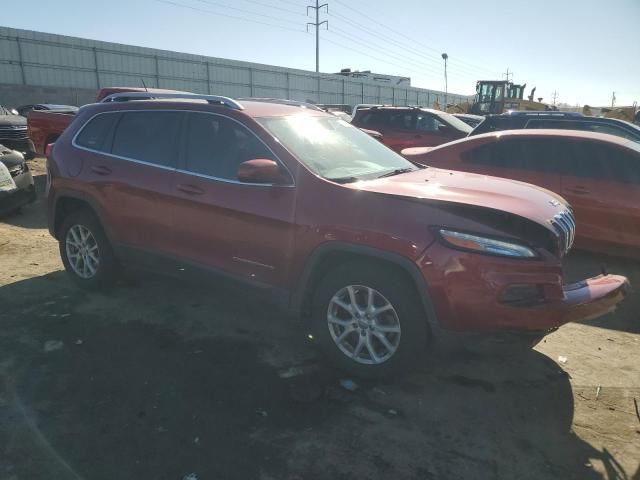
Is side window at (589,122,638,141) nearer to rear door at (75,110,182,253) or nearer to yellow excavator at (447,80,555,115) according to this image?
rear door at (75,110,182,253)

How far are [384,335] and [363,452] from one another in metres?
0.81

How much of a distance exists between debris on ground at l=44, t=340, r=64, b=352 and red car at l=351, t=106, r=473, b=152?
8440 mm

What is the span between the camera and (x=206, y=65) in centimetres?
3316

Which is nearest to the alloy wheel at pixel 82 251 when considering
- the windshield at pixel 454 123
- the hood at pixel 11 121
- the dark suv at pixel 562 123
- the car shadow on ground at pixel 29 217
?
the car shadow on ground at pixel 29 217

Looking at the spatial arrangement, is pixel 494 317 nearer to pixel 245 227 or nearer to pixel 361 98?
pixel 245 227

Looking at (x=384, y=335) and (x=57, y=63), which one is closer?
(x=384, y=335)

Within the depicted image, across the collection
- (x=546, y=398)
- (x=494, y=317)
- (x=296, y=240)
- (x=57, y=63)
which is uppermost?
(x=57, y=63)

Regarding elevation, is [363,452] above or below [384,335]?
below

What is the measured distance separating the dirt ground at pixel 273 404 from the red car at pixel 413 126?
6.94m

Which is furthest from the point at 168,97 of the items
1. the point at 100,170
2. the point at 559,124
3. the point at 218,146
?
the point at 559,124

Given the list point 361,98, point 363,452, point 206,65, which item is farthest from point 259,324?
point 361,98

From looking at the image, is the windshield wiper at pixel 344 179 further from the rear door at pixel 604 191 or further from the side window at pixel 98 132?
the rear door at pixel 604 191

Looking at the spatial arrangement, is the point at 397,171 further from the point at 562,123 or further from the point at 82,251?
the point at 562,123

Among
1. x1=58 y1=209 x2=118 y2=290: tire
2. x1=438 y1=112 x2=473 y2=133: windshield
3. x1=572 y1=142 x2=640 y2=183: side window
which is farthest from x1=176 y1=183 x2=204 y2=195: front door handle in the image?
x1=438 y1=112 x2=473 y2=133: windshield
